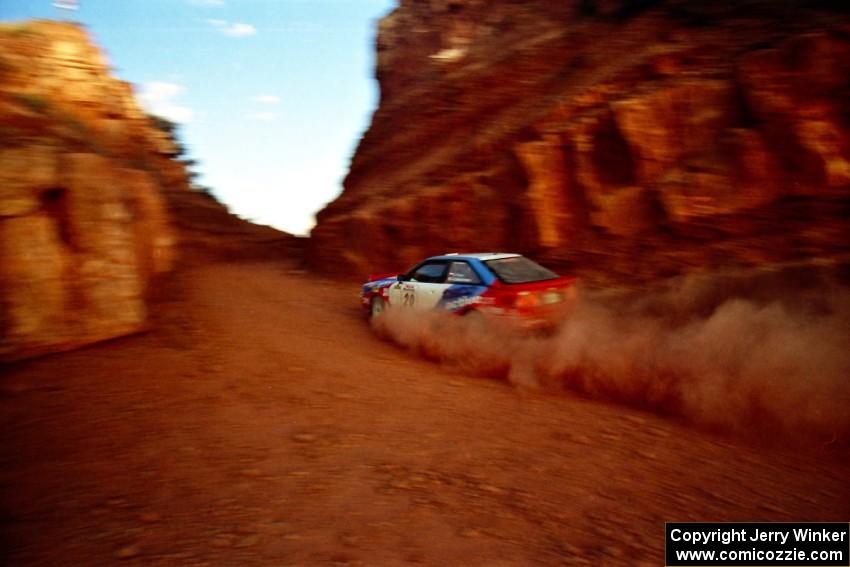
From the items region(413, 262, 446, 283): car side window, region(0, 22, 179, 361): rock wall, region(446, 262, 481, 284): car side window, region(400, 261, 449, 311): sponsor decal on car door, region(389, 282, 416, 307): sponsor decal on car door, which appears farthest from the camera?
region(389, 282, 416, 307): sponsor decal on car door

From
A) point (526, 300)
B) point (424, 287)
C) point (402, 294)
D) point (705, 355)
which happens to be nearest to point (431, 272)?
point (424, 287)

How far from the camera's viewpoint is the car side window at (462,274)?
728cm

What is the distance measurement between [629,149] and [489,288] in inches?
201

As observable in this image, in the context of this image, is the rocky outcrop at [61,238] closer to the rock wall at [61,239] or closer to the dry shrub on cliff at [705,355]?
the rock wall at [61,239]

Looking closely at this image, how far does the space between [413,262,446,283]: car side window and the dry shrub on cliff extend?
0.58m

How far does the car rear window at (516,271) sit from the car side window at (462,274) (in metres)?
0.23

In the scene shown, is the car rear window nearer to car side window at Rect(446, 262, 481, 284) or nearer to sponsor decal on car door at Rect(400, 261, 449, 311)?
car side window at Rect(446, 262, 481, 284)

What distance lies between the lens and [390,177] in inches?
654

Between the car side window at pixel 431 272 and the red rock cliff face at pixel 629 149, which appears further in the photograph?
the red rock cliff face at pixel 629 149

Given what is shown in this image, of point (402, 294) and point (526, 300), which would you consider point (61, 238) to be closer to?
point (402, 294)

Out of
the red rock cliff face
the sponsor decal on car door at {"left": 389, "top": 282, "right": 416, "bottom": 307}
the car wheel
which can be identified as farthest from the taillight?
the red rock cliff face

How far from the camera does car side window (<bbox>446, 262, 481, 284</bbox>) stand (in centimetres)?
728

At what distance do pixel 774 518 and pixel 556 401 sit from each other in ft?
7.39

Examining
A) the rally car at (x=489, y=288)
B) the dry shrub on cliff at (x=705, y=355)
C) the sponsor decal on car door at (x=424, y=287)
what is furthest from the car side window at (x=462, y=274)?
the dry shrub on cliff at (x=705, y=355)
